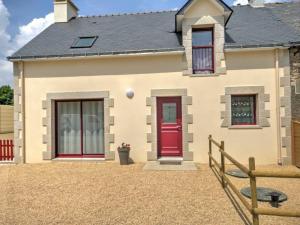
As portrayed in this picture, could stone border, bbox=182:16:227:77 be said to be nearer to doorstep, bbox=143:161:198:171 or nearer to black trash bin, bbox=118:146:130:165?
doorstep, bbox=143:161:198:171

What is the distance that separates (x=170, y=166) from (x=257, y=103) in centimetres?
368

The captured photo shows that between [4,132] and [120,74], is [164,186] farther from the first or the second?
[4,132]

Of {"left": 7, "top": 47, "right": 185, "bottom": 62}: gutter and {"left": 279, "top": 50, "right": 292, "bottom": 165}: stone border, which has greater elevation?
{"left": 7, "top": 47, "right": 185, "bottom": 62}: gutter

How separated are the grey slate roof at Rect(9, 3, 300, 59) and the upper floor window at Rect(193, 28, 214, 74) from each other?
594 mm

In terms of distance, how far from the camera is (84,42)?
9.70 m

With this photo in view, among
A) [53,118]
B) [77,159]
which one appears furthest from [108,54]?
[77,159]

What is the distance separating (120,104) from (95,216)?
16.4 feet

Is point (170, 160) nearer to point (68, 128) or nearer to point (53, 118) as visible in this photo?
point (68, 128)

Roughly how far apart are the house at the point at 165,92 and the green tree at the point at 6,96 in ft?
108

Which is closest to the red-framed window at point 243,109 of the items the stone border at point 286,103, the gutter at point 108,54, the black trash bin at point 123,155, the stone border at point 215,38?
the stone border at point 286,103

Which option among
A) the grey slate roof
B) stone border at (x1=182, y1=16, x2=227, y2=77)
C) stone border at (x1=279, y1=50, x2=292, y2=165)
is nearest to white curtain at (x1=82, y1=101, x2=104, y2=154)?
the grey slate roof

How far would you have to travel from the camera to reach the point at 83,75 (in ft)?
29.3

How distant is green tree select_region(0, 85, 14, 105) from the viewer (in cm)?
3750

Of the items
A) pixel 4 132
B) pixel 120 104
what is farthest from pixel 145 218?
pixel 4 132
